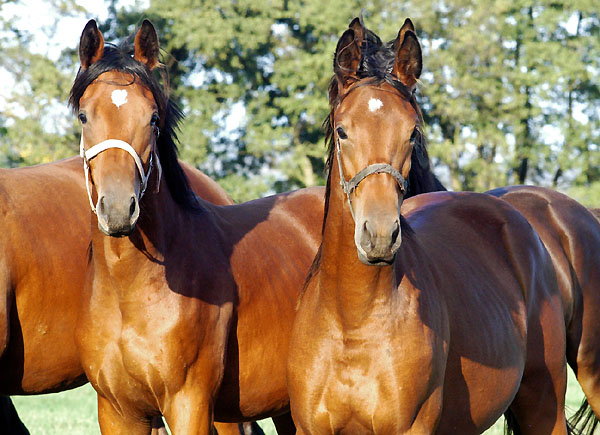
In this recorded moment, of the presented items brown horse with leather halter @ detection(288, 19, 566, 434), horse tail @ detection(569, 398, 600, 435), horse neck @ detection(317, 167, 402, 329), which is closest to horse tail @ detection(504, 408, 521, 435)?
horse tail @ detection(569, 398, 600, 435)

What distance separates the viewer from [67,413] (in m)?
8.27

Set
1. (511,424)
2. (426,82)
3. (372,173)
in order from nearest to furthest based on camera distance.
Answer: (372,173)
(511,424)
(426,82)

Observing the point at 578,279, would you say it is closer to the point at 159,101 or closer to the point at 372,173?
the point at 372,173

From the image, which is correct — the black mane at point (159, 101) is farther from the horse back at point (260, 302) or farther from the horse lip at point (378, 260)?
the horse lip at point (378, 260)

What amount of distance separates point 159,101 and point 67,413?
556 centimetres

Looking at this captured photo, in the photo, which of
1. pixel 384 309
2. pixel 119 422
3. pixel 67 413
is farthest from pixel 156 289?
pixel 67 413

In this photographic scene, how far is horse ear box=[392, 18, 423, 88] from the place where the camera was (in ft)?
10.6

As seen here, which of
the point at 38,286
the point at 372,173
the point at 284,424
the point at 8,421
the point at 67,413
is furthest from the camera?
the point at 67,413

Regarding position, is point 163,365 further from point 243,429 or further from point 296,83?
point 296,83

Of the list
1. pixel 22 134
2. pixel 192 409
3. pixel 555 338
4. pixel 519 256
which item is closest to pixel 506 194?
pixel 519 256

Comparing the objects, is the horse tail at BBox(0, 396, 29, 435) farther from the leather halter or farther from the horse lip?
the horse lip

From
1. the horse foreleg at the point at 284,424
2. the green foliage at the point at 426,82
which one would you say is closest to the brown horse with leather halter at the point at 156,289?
the horse foreleg at the point at 284,424

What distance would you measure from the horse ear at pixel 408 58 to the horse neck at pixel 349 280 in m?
0.54

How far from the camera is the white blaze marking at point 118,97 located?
3.45m
